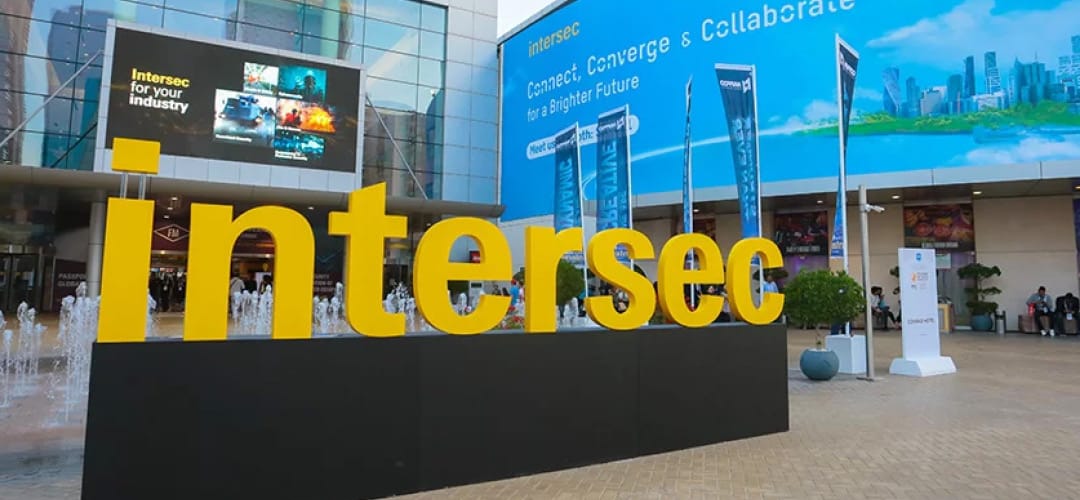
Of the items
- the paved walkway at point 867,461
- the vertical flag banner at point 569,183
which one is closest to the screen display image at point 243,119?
the vertical flag banner at point 569,183

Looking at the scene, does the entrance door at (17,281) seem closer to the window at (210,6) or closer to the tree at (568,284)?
the window at (210,6)

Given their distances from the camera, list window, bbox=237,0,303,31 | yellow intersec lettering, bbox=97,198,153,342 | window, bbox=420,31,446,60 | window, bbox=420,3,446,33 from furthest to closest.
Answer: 1. window, bbox=420,3,446,33
2. window, bbox=420,31,446,60
3. window, bbox=237,0,303,31
4. yellow intersec lettering, bbox=97,198,153,342

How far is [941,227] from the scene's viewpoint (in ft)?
A: 74.4

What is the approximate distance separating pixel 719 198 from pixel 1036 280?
1016cm

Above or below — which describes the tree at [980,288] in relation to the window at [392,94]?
below

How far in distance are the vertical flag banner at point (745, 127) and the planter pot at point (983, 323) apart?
10.4 metres

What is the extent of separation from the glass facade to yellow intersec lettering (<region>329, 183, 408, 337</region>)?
2334cm

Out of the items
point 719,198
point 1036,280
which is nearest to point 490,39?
point 719,198

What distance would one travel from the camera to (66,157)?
22875 millimetres

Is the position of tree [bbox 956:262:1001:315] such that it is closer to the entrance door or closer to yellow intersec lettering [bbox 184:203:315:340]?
yellow intersec lettering [bbox 184:203:315:340]

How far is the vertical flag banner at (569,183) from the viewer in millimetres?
18906

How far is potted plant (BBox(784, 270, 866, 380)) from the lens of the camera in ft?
35.4

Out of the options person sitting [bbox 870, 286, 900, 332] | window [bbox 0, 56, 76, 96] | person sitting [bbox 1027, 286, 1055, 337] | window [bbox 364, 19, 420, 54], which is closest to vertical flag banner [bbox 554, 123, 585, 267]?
person sitting [bbox 870, 286, 900, 332]

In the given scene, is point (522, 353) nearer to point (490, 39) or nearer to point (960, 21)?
point (960, 21)
